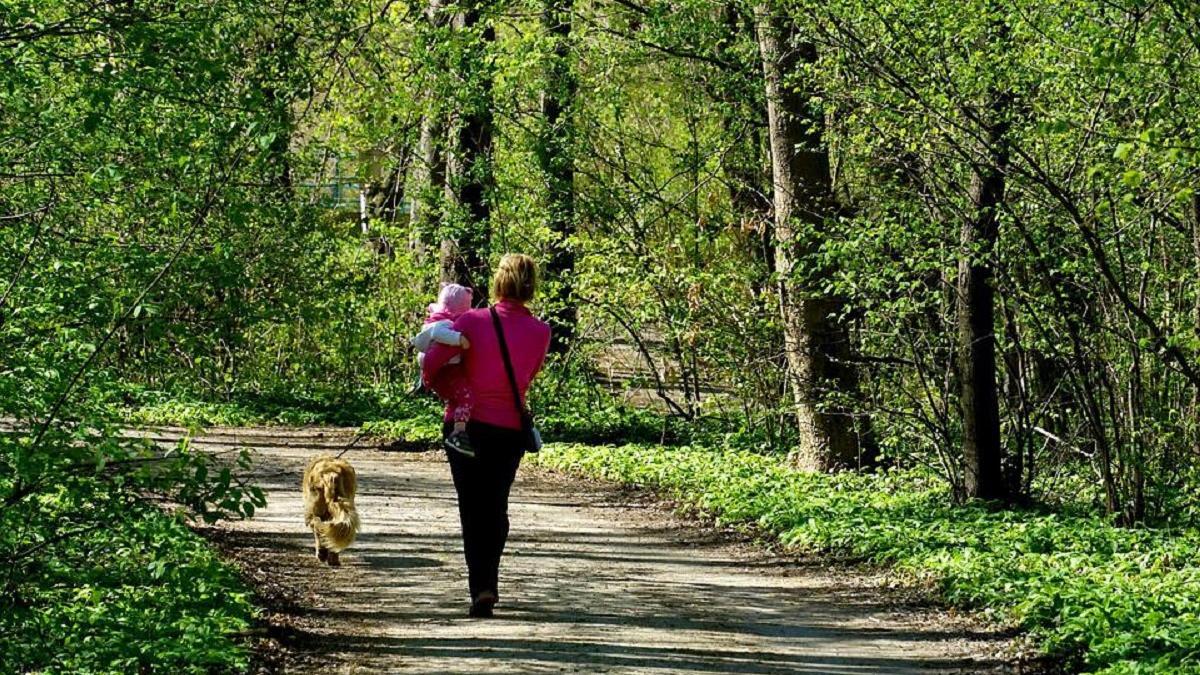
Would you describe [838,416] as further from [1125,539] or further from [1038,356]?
[1125,539]

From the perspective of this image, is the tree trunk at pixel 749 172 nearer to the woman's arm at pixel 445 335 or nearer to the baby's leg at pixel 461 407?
the baby's leg at pixel 461 407

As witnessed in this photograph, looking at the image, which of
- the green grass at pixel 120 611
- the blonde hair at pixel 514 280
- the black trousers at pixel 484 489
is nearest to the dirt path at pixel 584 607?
the black trousers at pixel 484 489

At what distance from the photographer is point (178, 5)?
8.97 meters

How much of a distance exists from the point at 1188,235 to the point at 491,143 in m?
11.8

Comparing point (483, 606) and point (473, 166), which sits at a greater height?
point (473, 166)

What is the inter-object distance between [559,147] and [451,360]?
13.1 metres

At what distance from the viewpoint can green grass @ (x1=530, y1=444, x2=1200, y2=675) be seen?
882 cm

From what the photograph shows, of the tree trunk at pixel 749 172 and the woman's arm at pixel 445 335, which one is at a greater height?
the tree trunk at pixel 749 172

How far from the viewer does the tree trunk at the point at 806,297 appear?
17.3 m

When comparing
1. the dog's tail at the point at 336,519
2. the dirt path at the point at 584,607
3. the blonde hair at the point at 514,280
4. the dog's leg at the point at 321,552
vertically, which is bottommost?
the dirt path at the point at 584,607

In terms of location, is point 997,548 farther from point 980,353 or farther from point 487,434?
point 487,434

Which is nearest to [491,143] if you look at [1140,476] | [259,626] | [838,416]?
[838,416]

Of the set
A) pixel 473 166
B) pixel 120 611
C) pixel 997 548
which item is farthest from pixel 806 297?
pixel 120 611

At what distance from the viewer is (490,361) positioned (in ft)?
30.3
